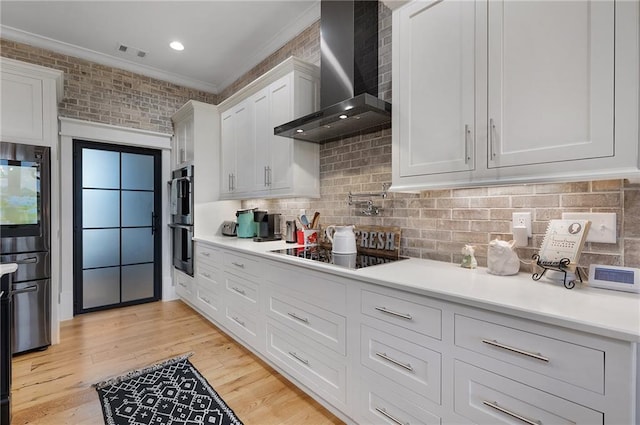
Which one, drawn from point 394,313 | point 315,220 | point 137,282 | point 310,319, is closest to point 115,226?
point 137,282

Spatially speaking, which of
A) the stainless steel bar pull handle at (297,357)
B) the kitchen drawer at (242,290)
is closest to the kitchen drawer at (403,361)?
the stainless steel bar pull handle at (297,357)

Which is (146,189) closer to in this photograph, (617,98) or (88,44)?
(88,44)

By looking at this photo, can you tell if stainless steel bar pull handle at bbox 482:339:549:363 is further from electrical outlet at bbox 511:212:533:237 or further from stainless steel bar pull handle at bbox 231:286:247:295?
stainless steel bar pull handle at bbox 231:286:247:295

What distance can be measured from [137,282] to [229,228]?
146 cm

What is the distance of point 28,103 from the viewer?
2596 millimetres

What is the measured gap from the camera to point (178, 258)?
3812 millimetres

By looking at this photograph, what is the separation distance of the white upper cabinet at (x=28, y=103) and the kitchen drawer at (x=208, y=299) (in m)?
1.93

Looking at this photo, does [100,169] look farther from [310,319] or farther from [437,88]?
[437,88]

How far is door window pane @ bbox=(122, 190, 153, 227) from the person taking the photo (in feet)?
12.4

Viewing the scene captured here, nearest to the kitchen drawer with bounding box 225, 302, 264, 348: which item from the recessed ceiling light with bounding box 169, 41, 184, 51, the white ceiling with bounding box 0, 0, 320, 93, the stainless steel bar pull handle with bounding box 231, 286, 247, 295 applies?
the stainless steel bar pull handle with bounding box 231, 286, 247, 295

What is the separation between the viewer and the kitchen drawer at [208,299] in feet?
9.78

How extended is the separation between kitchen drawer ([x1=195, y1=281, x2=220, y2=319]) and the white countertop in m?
1.68

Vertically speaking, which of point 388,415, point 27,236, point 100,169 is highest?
point 100,169

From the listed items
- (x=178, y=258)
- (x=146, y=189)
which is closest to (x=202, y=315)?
(x=178, y=258)
